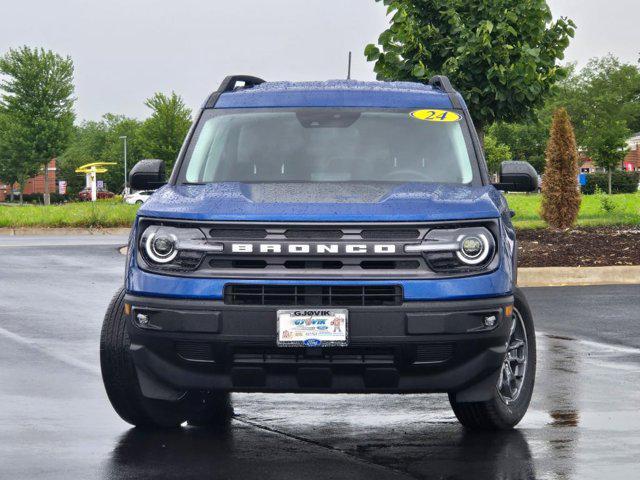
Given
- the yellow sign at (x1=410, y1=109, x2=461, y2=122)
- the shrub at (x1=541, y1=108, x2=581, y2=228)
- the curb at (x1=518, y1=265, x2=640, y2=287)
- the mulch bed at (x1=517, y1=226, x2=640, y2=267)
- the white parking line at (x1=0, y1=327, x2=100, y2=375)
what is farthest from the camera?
the shrub at (x1=541, y1=108, x2=581, y2=228)

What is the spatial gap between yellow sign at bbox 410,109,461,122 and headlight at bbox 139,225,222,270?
1.97 metres

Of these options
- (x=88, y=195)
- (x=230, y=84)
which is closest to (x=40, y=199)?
(x=88, y=195)

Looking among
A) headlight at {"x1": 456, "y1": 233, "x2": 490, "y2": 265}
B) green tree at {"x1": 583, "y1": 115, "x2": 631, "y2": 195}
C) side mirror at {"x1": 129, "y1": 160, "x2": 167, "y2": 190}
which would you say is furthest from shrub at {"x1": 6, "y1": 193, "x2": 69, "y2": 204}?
headlight at {"x1": 456, "y1": 233, "x2": 490, "y2": 265}

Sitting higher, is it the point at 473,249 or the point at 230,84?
the point at 230,84

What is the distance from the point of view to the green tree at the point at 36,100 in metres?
80.9

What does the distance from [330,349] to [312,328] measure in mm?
149

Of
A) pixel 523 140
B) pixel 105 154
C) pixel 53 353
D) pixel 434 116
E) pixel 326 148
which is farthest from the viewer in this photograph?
pixel 105 154

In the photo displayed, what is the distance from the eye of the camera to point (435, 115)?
789 centimetres

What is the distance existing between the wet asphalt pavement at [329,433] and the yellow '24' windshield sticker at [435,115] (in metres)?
1.82

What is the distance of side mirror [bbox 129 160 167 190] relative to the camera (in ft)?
25.9

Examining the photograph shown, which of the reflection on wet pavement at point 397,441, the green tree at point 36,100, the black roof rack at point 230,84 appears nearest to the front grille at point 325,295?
the reflection on wet pavement at point 397,441

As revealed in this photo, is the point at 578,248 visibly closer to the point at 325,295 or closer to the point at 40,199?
the point at 325,295

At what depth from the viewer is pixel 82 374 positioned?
9.68 metres

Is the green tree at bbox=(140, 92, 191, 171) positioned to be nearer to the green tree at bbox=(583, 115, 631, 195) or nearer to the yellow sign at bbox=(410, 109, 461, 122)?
the green tree at bbox=(583, 115, 631, 195)
